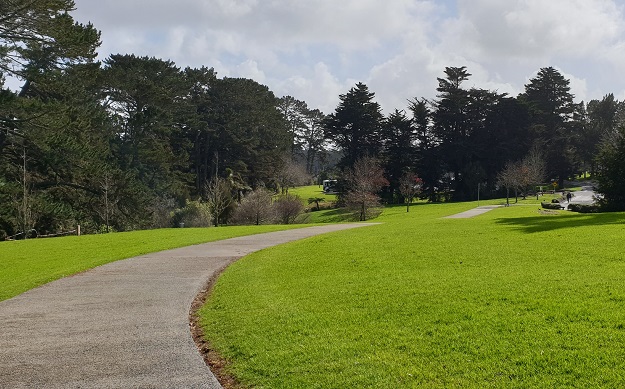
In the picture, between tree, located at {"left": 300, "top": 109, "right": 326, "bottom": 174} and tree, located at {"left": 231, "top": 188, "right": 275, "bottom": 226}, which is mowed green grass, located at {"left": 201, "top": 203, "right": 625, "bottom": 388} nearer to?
tree, located at {"left": 231, "top": 188, "right": 275, "bottom": 226}

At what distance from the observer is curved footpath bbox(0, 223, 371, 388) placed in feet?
19.0

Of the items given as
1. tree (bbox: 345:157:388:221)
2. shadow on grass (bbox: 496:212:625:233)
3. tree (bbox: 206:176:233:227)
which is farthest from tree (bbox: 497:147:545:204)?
shadow on grass (bbox: 496:212:625:233)

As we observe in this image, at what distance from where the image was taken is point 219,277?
42.9ft

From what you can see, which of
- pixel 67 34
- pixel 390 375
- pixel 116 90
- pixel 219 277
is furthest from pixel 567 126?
pixel 390 375

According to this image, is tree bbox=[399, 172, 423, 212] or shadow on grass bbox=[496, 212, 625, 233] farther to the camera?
tree bbox=[399, 172, 423, 212]

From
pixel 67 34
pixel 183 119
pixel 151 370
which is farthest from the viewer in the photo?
pixel 183 119

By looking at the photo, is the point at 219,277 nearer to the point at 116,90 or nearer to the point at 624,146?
the point at 624,146

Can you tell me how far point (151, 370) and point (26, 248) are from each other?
18.0 m

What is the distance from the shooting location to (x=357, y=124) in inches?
2808

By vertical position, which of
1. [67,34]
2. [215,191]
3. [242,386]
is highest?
[67,34]

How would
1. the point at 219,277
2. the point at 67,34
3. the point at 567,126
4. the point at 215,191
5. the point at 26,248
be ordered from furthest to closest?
the point at 567,126, the point at 215,191, the point at 67,34, the point at 26,248, the point at 219,277

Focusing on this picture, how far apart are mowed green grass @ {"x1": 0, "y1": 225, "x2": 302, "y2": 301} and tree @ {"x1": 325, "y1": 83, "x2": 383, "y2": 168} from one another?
46162 mm

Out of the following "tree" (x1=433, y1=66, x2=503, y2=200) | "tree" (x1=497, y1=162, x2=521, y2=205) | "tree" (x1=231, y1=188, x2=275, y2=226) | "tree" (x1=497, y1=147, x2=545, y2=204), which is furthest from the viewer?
"tree" (x1=433, y1=66, x2=503, y2=200)

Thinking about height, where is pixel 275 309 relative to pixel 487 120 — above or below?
below
